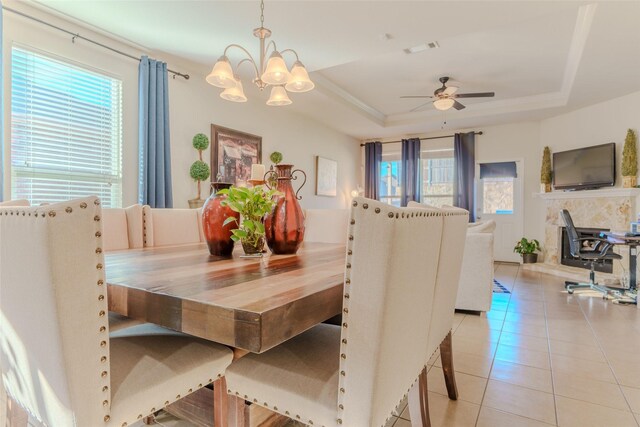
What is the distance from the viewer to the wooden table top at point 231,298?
69 cm

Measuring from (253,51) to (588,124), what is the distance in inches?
203

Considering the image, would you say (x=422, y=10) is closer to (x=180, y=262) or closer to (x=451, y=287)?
(x=451, y=287)

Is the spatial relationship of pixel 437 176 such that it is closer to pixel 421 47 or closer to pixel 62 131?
pixel 421 47

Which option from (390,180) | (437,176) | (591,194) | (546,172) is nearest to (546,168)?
(546,172)

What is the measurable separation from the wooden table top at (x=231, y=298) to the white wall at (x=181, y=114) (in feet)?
7.91

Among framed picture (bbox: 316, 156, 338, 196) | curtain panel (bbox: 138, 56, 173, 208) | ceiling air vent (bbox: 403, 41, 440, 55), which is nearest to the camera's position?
curtain panel (bbox: 138, 56, 173, 208)

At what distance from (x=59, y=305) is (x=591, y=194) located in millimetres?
6401

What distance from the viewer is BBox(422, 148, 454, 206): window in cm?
679

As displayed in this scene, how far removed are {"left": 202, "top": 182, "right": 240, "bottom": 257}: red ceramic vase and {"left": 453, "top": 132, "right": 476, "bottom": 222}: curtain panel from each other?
579 cm

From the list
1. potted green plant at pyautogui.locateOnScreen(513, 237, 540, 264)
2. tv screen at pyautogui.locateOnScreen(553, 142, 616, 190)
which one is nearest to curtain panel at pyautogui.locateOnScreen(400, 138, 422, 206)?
potted green plant at pyautogui.locateOnScreen(513, 237, 540, 264)

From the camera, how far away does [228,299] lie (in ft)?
2.52

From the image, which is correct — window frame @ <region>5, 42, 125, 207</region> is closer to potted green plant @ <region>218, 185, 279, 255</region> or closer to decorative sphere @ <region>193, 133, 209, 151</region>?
decorative sphere @ <region>193, 133, 209, 151</region>

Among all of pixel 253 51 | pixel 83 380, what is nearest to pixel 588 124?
pixel 253 51

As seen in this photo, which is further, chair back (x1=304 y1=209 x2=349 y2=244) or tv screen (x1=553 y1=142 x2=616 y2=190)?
tv screen (x1=553 y1=142 x2=616 y2=190)
